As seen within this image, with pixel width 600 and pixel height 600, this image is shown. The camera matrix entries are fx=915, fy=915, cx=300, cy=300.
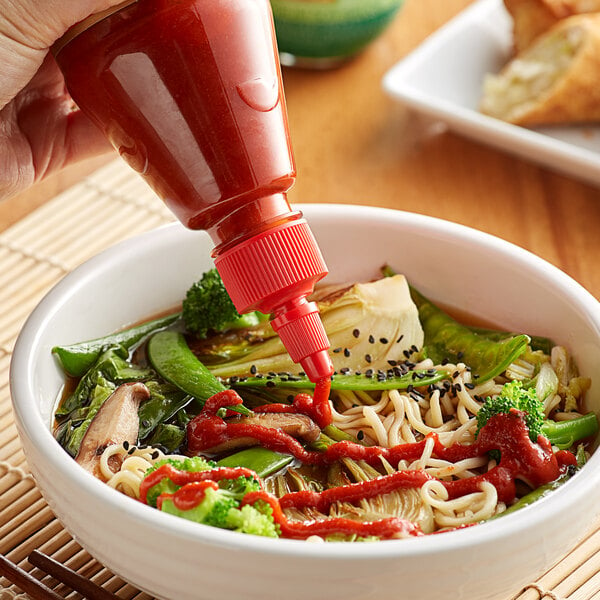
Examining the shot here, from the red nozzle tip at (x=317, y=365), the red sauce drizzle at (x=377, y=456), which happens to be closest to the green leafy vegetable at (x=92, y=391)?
the red sauce drizzle at (x=377, y=456)

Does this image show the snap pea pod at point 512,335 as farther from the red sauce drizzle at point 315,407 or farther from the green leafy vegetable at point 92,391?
the green leafy vegetable at point 92,391

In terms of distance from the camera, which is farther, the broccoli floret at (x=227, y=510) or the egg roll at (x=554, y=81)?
the egg roll at (x=554, y=81)

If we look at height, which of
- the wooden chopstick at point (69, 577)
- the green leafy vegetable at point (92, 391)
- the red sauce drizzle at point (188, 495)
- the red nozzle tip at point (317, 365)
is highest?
the red sauce drizzle at point (188, 495)

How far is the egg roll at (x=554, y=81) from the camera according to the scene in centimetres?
392

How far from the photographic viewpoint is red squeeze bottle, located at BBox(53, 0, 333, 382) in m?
1.82

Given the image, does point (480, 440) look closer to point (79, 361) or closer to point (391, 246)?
point (391, 246)

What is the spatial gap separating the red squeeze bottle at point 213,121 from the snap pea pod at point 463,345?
1.90 feet

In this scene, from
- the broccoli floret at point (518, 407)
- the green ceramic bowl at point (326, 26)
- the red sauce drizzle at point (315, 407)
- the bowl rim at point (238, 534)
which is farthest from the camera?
the green ceramic bowl at point (326, 26)

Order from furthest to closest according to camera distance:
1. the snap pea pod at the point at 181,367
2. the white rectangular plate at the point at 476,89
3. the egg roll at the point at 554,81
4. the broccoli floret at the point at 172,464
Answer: the egg roll at the point at 554,81 < the white rectangular plate at the point at 476,89 < the snap pea pod at the point at 181,367 < the broccoli floret at the point at 172,464

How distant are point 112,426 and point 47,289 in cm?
126

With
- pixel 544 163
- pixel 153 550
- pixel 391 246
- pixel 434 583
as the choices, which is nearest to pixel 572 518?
pixel 434 583

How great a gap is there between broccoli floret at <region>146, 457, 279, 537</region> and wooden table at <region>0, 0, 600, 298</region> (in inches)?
72.2

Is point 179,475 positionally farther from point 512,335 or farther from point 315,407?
point 512,335

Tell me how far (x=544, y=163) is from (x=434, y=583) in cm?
240
